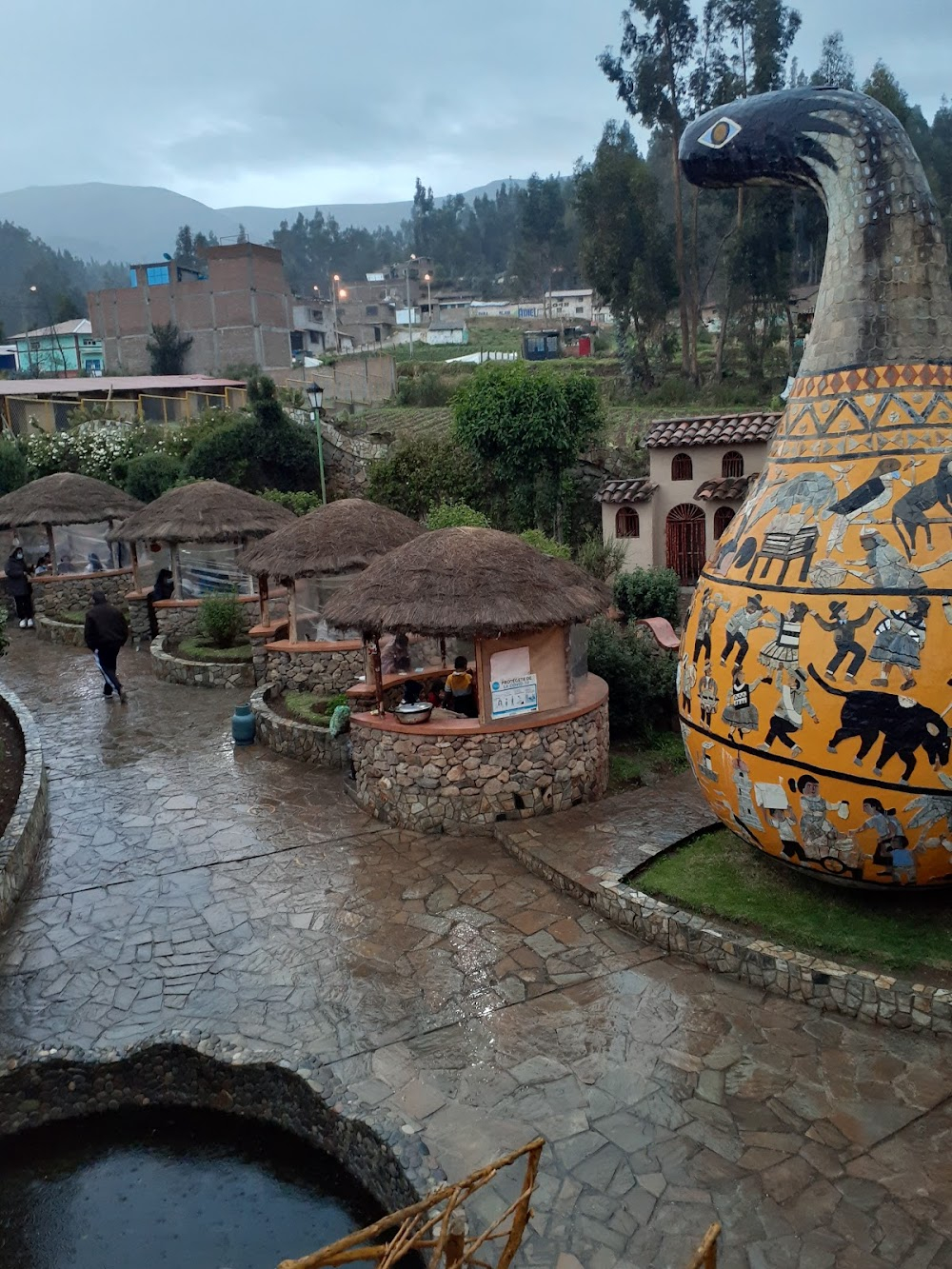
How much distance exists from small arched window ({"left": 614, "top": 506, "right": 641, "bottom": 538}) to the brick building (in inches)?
1588

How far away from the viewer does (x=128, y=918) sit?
9.10 meters

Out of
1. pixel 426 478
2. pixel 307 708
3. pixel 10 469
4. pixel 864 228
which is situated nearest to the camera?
pixel 864 228

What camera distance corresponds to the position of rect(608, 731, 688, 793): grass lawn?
1207 centimetres

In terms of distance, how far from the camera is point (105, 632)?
16.0 metres

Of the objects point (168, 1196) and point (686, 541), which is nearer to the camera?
point (168, 1196)

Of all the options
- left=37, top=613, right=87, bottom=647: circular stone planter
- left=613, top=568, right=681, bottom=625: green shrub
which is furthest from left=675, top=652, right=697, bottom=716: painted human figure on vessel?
left=37, top=613, right=87, bottom=647: circular stone planter

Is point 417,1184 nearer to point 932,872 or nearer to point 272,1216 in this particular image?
point 272,1216

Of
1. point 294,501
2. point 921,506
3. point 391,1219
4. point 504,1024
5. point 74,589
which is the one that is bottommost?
point 504,1024

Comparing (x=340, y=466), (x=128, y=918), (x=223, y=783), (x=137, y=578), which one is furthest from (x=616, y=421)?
(x=128, y=918)

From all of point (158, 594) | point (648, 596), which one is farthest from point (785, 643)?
point (158, 594)

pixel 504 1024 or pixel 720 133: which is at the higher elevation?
pixel 720 133

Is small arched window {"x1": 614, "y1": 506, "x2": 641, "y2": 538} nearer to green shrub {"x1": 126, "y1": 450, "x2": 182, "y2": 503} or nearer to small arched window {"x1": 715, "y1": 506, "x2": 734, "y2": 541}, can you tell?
small arched window {"x1": 715, "y1": 506, "x2": 734, "y2": 541}

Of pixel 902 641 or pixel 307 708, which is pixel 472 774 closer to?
pixel 307 708

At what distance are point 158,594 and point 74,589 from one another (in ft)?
13.0
